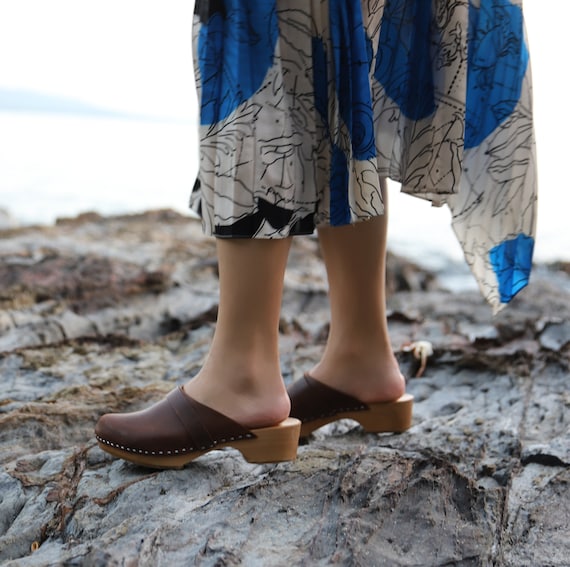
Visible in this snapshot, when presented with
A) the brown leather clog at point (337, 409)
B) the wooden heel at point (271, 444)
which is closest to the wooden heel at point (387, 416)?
the brown leather clog at point (337, 409)

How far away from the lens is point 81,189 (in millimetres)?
7738

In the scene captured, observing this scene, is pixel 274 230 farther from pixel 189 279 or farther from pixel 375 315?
pixel 189 279

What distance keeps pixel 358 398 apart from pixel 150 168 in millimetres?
8400

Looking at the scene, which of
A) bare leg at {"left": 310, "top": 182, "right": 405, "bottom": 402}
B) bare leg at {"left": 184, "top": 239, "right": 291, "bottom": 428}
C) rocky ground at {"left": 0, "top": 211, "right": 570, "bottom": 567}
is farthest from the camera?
bare leg at {"left": 310, "top": 182, "right": 405, "bottom": 402}

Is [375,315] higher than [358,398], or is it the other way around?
[375,315]

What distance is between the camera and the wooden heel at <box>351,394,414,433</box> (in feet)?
5.04

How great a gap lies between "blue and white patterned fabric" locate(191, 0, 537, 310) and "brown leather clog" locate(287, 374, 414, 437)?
0.43m

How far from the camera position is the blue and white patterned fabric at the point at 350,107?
3.76 ft

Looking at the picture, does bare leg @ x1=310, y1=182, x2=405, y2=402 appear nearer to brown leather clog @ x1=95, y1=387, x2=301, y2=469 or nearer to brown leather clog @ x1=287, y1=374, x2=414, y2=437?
brown leather clog @ x1=287, y1=374, x2=414, y2=437

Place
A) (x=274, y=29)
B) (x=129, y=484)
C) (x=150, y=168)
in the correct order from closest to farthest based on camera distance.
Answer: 1. (x=274, y=29)
2. (x=129, y=484)
3. (x=150, y=168)

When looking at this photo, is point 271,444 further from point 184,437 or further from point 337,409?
point 337,409

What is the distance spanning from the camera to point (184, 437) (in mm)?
1300

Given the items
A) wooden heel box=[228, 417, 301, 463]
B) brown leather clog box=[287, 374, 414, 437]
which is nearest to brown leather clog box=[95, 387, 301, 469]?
wooden heel box=[228, 417, 301, 463]

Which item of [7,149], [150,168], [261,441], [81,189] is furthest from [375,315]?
[7,149]
